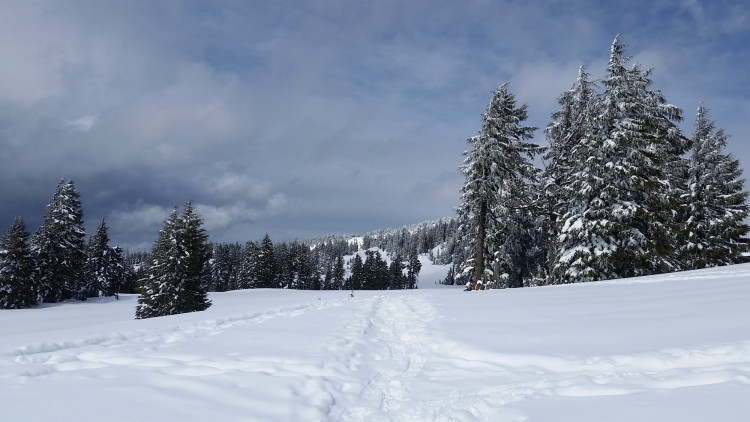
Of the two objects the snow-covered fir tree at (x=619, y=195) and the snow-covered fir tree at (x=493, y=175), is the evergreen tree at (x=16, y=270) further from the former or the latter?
the snow-covered fir tree at (x=619, y=195)

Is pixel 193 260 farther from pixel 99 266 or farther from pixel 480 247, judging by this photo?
pixel 99 266

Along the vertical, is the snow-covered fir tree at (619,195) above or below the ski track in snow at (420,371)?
above

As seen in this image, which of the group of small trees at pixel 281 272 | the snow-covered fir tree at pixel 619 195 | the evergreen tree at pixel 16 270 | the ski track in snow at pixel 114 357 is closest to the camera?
the ski track in snow at pixel 114 357

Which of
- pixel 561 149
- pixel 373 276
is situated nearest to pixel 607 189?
pixel 561 149

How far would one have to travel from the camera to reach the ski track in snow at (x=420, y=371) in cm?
498

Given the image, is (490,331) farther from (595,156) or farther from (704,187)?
(704,187)

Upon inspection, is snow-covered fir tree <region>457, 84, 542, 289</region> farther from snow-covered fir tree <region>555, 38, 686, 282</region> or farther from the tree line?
the tree line

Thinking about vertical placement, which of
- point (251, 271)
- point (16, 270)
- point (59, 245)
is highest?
point (59, 245)

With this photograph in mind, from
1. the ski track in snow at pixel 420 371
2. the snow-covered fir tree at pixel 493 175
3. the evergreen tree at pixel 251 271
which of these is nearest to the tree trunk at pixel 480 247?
the snow-covered fir tree at pixel 493 175

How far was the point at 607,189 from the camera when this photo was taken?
2133cm

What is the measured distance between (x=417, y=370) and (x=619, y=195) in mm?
19187

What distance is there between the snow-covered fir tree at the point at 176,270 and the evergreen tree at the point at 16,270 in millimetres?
14777

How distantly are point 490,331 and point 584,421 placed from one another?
5369 millimetres

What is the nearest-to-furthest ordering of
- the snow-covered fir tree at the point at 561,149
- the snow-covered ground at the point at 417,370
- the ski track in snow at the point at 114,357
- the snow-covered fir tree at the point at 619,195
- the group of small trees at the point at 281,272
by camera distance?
the snow-covered ground at the point at 417,370, the ski track in snow at the point at 114,357, the snow-covered fir tree at the point at 619,195, the snow-covered fir tree at the point at 561,149, the group of small trees at the point at 281,272
